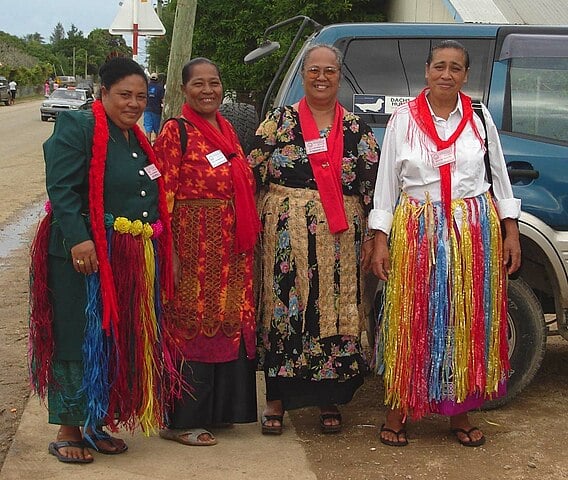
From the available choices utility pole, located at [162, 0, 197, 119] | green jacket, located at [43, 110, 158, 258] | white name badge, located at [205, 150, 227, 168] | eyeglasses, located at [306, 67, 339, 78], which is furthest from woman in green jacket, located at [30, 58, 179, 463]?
utility pole, located at [162, 0, 197, 119]

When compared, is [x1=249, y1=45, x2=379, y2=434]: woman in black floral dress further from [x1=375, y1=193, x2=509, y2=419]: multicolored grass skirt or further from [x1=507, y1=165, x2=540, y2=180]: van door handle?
[x1=507, y1=165, x2=540, y2=180]: van door handle

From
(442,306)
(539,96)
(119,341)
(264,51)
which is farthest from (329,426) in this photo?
(264,51)

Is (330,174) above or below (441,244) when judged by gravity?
above

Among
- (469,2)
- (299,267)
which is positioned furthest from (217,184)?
(469,2)

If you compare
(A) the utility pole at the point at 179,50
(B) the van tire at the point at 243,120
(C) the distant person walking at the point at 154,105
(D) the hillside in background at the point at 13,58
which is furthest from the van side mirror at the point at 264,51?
(D) the hillside in background at the point at 13,58

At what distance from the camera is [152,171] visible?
4.12m

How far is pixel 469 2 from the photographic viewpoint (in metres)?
9.04

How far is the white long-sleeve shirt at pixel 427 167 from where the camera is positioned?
4.21 m

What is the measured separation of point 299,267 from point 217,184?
1.81 feet

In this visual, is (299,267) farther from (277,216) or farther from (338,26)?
(338,26)

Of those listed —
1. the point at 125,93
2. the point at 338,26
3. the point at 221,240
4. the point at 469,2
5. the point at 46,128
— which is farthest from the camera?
the point at 46,128

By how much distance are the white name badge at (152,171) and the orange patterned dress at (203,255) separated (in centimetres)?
9

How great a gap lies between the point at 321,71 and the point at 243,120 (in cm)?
123

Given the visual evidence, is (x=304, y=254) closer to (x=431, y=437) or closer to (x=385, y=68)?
(x=431, y=437)
